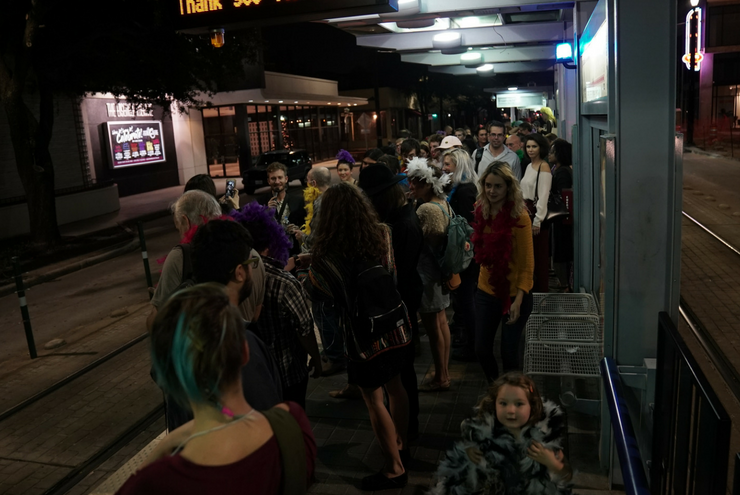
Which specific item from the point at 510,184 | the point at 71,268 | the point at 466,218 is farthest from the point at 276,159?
the point at 510,184

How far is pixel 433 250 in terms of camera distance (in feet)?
17.2

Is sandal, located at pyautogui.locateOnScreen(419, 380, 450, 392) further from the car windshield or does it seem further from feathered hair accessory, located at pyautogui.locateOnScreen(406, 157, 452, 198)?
the car windshield

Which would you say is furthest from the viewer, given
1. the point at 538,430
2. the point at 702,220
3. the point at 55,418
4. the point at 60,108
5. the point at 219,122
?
the point at 219,122

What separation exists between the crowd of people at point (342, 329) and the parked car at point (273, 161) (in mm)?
19337

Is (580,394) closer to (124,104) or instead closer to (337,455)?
(337,455)

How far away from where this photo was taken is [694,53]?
95.8 feet

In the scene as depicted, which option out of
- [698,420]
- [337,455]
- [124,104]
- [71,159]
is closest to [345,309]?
[337,455]

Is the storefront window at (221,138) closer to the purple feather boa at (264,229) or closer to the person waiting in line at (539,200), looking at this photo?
the person waiting in line at (539,200)

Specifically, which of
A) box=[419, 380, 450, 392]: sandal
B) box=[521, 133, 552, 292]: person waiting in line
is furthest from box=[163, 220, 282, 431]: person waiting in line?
box=[521, 133, 552, 292]: person waiting in line

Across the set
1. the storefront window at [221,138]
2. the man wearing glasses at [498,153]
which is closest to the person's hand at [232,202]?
the man wearing glasses at [498,153]

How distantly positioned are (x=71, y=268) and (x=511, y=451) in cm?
1211

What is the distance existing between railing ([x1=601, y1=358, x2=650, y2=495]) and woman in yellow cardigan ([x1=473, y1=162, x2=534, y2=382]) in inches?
42.0

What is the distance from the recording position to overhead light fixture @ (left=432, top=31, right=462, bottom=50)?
35.5ft

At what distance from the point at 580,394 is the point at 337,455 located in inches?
84.0
